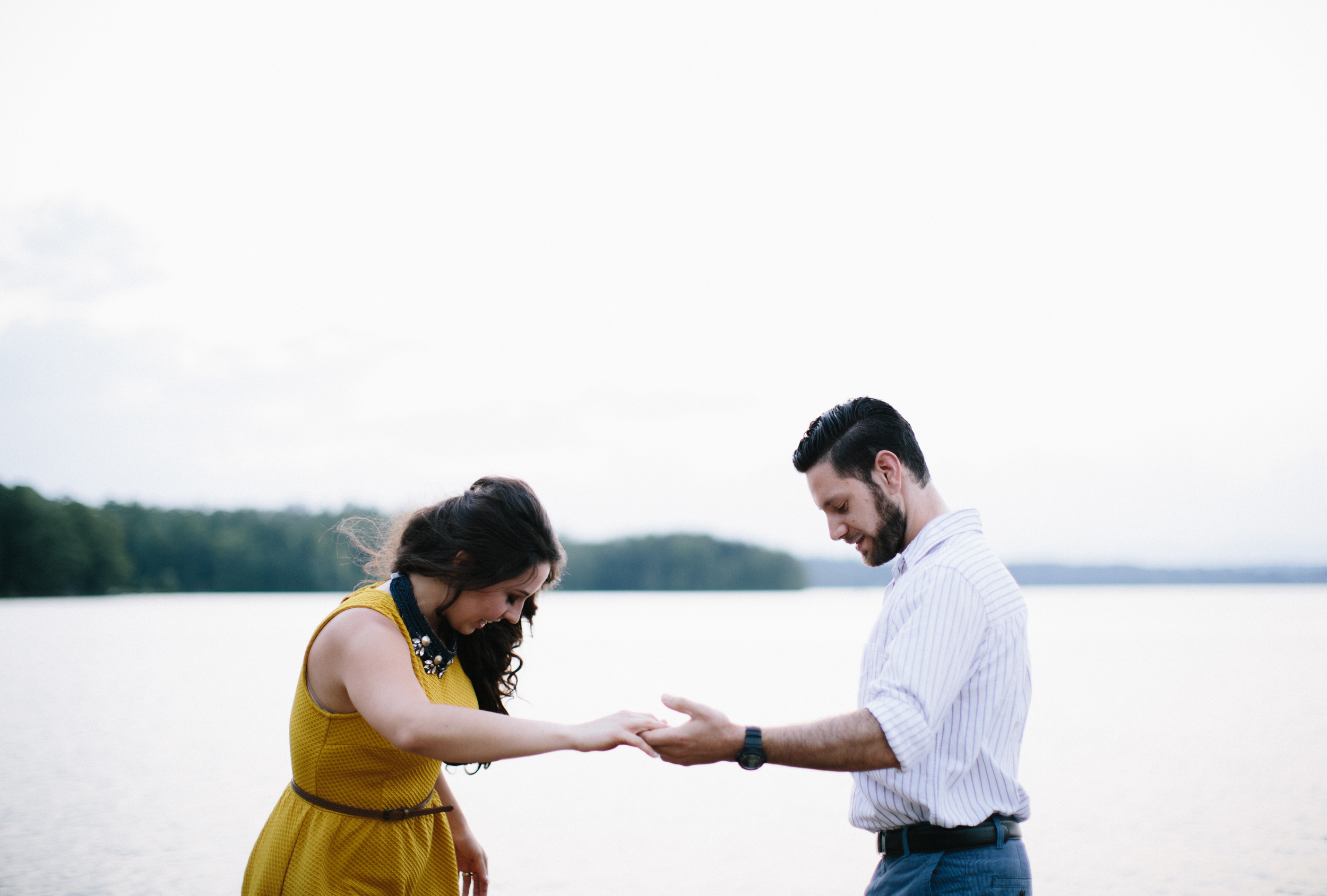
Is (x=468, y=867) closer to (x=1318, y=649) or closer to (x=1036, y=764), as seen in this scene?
(x=1036, y=764)

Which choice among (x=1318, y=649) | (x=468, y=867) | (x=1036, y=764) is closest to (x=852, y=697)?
(x=1036, y=764)

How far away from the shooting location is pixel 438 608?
3016 millimetres

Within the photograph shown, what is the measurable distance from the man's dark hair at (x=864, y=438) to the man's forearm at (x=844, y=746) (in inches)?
34.5

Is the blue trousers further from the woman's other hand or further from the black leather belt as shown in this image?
the woman's other hand

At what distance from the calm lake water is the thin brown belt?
632 cm

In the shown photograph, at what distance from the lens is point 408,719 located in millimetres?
2533

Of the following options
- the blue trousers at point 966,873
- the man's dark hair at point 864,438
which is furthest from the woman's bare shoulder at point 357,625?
the blue trousers at point 966,873

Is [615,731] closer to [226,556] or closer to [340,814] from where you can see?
[340,814]

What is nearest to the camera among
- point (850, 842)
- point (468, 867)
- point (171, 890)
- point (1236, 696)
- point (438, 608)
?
point (438, 608)

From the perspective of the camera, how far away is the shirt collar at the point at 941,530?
3.02 meters

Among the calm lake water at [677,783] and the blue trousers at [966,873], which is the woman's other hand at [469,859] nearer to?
the blue trousers at [966,873]

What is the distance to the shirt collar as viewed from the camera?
302 centimetres

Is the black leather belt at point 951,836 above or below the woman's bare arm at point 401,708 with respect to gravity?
below

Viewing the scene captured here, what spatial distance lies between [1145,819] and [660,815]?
19.1 feet
